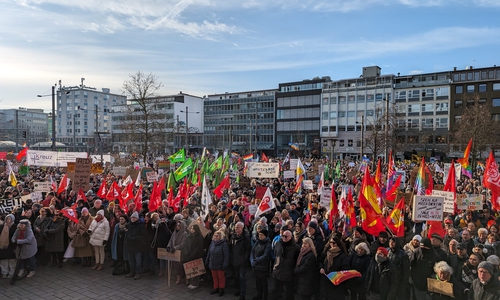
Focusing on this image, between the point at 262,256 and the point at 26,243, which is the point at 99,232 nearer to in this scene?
the point at 26,243

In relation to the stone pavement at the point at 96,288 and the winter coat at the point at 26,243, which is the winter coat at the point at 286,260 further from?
the winter coat at the point at 26,243

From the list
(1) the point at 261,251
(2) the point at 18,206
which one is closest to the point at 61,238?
(2) the point at 18,206

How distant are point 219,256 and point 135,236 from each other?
2.32 meters

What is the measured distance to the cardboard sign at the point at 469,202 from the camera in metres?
11.3

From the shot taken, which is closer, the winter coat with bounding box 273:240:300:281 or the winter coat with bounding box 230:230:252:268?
the winter coat with bounding box 273:240:300:281

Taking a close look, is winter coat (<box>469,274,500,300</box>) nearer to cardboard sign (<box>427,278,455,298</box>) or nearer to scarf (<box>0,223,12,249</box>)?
cardboard sign (<box>427,278,455,298</box>)

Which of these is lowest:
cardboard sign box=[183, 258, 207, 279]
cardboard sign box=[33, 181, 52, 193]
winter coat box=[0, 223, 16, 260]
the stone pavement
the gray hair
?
the stone pavement

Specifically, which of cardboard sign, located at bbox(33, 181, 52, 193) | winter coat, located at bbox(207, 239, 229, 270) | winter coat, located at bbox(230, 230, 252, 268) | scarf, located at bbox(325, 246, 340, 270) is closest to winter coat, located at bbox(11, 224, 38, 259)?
winter coat, located at bbox(207, 239, 229, 270)

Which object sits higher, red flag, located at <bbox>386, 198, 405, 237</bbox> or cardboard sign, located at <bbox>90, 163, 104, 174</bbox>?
cardboard sign, located at <bbox>90, 163, 104, 174</bbox>

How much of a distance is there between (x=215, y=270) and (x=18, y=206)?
602 centimetres

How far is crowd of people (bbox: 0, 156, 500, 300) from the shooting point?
653cm

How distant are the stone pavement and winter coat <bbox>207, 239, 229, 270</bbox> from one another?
2.16ft

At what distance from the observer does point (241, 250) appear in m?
8.14

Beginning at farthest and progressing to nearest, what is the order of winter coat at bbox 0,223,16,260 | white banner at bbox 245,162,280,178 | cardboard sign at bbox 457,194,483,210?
1. white banner at bbox 245,162,280,178
2. cardboard sign at bbox 457,194,483,210
3. winter coat at bbox 0,223,16,260
